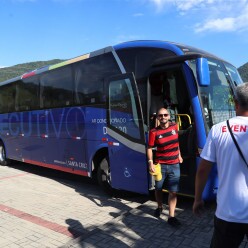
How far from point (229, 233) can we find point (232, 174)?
44cm

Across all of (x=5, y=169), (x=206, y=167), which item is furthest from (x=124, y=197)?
(x=5, y=169)

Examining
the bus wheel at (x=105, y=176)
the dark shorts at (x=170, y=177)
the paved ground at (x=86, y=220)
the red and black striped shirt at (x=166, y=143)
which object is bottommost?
the paved ground at (x=86, y=220)

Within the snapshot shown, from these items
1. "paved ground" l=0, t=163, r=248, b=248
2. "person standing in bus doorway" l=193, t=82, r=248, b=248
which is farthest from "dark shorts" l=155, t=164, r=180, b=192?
"person standing in bus doorway" l=193, t=82, r=248, b=248

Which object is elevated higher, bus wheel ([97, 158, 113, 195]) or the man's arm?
the man's arm

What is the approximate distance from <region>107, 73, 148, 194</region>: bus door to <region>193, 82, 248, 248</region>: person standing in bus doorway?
342cm

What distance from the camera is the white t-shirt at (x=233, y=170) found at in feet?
7.88

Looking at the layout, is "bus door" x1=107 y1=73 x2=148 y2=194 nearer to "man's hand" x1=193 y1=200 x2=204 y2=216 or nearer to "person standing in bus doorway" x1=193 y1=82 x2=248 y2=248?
"man's hand" x1=193 y1=200 x2=204 y2=216

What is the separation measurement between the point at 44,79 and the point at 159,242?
632 centimetres

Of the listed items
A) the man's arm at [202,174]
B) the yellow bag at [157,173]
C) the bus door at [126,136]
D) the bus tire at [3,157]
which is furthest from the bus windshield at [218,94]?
the bus tire at [3,157]

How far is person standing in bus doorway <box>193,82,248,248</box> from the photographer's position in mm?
2400

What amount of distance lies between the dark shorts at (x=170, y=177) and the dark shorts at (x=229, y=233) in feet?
8.53

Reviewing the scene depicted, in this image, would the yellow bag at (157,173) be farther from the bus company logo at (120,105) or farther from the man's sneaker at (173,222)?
the bus company logo at (120,105)

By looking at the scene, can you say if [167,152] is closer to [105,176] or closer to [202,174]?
[105,176]

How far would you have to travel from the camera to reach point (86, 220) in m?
5.83
